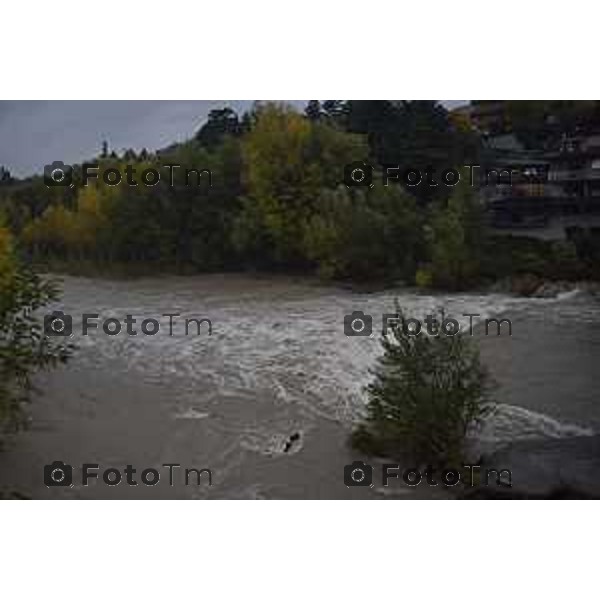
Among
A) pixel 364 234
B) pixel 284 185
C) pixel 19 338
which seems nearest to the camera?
pixel 19 338

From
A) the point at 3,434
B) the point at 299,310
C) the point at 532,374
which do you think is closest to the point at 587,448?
the point at 532,374

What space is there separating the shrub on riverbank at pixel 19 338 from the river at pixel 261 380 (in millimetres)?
112

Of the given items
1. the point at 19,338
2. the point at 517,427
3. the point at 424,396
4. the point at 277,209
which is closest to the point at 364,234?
the point at 277,209

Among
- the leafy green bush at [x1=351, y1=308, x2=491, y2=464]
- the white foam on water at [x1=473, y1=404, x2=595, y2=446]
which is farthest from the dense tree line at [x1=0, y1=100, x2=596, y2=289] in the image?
the white foam on water at [x1=473, y1=404, x2=595, y2=446]

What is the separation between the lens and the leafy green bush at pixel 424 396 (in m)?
5.47

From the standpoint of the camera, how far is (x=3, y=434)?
5469 mm

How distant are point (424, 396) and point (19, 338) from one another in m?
2.23

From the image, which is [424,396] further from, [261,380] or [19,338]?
[19,338]

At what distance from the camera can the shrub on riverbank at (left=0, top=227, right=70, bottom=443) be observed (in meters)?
5.36

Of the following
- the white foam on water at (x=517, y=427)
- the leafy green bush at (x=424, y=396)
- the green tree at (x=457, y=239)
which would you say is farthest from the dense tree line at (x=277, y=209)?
the white foam on water at (x=517, y=427)

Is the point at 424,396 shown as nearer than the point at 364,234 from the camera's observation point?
Yes

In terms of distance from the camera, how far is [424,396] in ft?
18.5

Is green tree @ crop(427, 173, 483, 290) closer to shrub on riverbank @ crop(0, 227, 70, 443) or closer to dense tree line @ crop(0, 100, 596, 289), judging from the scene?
dense tree line @ crop(0, 100, 596, 289)

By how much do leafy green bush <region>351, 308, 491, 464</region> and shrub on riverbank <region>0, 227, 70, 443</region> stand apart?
1.74 metres
